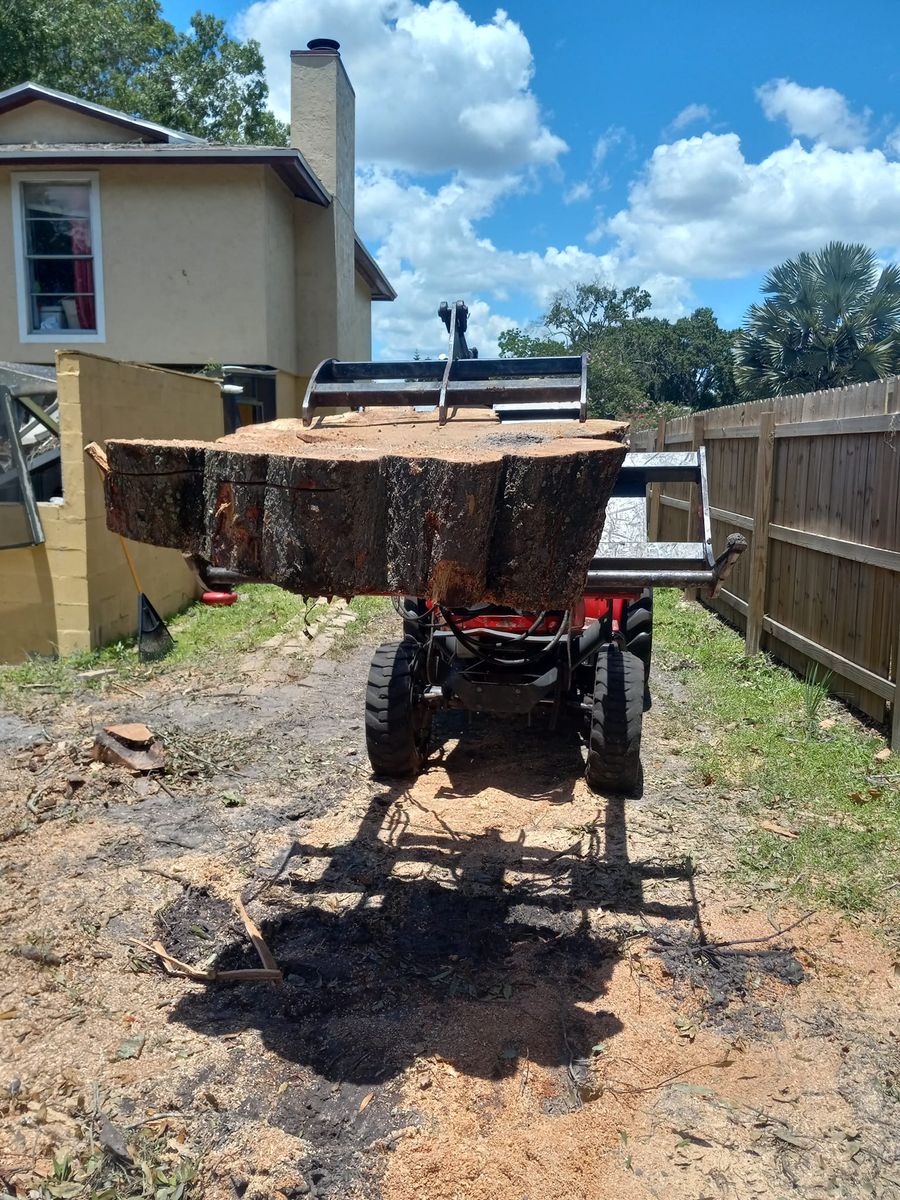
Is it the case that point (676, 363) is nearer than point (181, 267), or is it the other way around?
point (181, 267)

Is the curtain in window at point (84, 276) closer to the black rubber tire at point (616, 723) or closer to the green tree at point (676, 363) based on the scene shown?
the black rubber tire at point (616, 723)

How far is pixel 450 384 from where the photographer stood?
383 centimetres

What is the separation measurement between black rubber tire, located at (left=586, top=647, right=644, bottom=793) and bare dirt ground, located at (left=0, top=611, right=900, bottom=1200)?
0.22 meters

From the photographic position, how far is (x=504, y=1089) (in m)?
2.99

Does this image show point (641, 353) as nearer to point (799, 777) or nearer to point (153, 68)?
point (153, 68)

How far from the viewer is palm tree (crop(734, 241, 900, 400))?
62.2ft

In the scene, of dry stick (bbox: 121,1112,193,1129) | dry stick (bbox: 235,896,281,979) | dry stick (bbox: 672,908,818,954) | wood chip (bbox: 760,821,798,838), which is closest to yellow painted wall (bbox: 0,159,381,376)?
wood chip (bbox: 760,821,798,838)

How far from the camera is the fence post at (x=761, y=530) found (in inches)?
336

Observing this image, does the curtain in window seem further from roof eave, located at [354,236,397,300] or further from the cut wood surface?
the cut wood surface

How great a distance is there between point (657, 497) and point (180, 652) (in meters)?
7.94

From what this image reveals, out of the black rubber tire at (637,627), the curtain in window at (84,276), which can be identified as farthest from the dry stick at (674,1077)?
the curtain in window at (84,276)

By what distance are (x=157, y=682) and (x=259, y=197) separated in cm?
784

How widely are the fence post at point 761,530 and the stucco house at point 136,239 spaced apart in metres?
7.28

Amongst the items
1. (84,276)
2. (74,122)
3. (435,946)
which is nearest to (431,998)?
(435,946)
